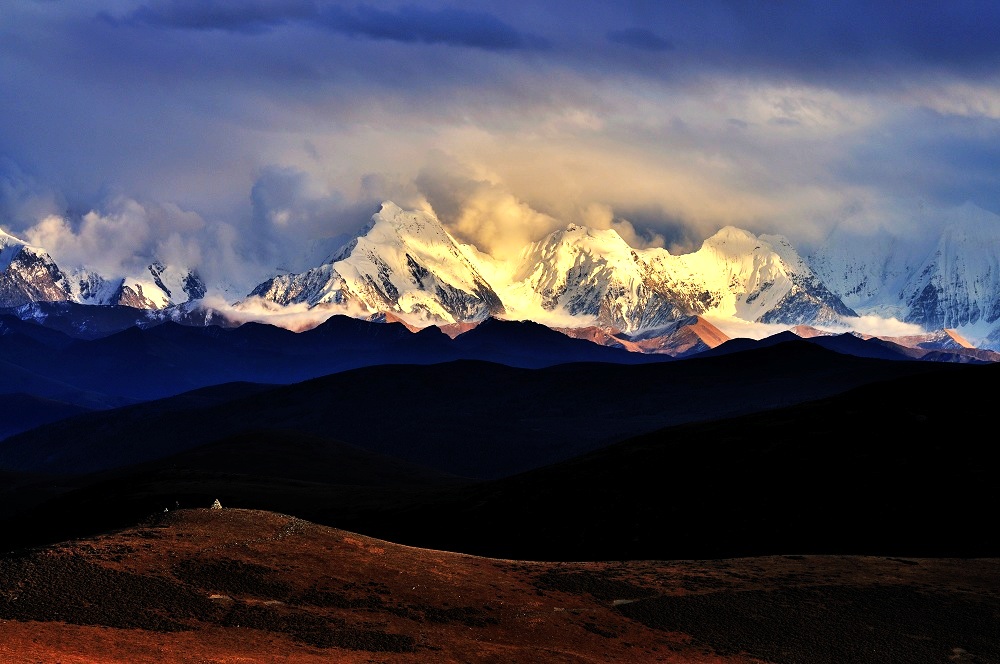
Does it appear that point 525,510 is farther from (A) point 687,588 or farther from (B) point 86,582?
(B) point 86,582

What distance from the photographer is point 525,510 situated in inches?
4865

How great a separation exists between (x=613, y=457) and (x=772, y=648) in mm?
77990

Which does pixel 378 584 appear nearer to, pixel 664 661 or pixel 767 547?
pixel 664 661

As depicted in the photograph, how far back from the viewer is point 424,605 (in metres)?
62.6

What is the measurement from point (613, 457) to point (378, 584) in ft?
254

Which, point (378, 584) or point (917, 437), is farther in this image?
point (917, 437)

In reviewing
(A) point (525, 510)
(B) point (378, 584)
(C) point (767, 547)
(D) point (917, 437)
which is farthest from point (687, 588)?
(D) point (917, 437)

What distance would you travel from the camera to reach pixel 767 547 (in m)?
101

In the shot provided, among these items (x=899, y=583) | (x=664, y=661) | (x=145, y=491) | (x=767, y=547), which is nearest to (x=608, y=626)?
(x=664, y=661)

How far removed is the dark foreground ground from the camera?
179ft

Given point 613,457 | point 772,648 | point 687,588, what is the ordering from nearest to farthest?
point 772,648 < point 687,588 < point 613,457

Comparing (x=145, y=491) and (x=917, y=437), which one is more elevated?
(x=917, y=437)

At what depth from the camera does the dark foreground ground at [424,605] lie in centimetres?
5453

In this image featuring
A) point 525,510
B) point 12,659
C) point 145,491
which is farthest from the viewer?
point 145,491
